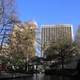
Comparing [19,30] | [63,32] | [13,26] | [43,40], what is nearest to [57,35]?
[63,32]

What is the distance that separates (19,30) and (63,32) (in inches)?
1442

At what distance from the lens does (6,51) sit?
46.6m

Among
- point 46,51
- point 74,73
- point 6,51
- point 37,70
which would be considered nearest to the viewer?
point 74,73

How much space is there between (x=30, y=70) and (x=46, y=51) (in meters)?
10.1

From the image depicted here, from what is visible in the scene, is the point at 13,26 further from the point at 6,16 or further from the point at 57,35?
the point at 57,35

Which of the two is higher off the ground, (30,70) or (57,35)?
(57,35)

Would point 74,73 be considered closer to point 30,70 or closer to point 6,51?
point 6,51

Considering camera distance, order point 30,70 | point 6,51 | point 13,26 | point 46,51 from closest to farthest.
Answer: point 13,26
point 6,51
point 46,51
point 30,70

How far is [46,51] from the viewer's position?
89375 millimetres

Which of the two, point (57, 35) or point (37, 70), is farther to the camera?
point (37, 70)

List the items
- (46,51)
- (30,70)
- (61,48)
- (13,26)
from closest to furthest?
(13,26) < (61,48) < (46,51) < (30,70)

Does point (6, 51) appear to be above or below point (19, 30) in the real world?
below

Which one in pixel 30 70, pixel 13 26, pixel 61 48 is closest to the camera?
pixel 13 26

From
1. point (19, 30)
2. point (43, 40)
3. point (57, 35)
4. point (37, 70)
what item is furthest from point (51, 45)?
point (19, 30)
